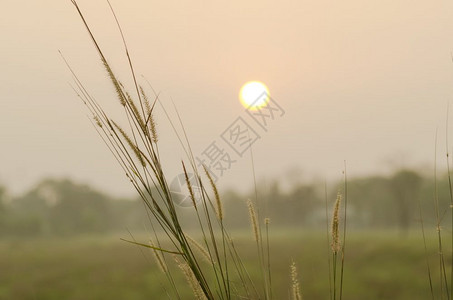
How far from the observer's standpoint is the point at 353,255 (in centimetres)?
2014

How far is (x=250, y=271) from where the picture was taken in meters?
18.1

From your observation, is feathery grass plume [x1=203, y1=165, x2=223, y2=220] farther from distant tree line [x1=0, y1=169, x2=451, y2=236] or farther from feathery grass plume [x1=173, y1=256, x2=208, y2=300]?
distant tree line [x1=0, y1=169, x2=451, y2=236]

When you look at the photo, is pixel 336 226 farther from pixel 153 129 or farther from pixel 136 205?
pixel 136 205

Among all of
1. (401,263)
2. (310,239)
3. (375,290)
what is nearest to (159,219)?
(375,290)

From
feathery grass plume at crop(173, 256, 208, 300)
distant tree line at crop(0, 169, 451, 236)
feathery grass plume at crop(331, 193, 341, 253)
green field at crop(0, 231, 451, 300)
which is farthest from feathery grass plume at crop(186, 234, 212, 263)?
distant tree line at crop(0, 169, 451, 236)

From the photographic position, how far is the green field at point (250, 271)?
598 inches

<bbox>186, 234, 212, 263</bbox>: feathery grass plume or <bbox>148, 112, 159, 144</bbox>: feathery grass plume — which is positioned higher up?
<bbox>148, 112, 159, 144</bbox>: feathery grass plume

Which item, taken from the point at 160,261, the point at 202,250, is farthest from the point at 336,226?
the point at 160,261

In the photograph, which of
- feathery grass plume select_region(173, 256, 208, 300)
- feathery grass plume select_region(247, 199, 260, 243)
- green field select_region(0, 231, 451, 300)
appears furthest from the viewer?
green field select_region(0, 231, 451, 300)

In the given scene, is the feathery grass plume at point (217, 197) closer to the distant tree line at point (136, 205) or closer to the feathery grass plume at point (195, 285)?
the feathery grass plume at point (195, 285)

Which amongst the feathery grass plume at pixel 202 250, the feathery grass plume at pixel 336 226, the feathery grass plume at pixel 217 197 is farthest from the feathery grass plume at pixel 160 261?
the feathery grass plume at pixel 336 226

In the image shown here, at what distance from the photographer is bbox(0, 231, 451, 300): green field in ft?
49.8

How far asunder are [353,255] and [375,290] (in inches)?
190

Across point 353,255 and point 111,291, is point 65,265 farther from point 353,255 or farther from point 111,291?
point 353,255
